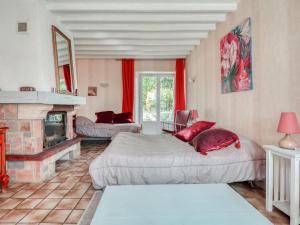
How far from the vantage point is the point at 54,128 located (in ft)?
13.3

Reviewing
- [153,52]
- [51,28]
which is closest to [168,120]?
[153,52]

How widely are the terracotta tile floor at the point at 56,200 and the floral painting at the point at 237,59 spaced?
4.69 ft

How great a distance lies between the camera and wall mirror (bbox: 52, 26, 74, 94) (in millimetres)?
3795

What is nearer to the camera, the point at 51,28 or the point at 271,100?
the point at 271,100

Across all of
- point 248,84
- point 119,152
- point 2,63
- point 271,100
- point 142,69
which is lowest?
point 119,152

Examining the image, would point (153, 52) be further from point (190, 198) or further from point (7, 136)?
point (190, 198)

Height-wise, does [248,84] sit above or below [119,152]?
above

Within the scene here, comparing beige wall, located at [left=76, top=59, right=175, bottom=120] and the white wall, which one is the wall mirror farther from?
beige wall, located at [left=76, top=59, right=175, bottom=120]

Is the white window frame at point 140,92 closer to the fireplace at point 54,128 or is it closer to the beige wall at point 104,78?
Result: the beige wall at point 104,78

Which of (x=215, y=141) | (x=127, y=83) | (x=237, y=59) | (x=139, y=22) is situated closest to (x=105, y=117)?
(x=127, y=83)

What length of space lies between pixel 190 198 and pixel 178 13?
3.17 m

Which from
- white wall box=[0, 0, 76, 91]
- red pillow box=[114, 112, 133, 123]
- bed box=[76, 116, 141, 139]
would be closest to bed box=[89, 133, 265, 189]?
white wall box=[0, 0, 76, 91]

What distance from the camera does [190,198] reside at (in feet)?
5.02

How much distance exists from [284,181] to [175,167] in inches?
43.5
